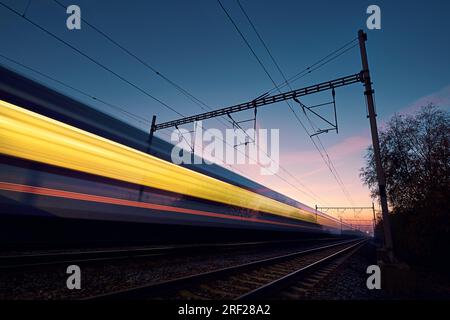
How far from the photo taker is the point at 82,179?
575 cm

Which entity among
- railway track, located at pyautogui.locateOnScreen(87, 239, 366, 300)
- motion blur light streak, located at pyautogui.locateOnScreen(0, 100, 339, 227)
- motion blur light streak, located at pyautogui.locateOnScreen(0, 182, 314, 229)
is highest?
motion blur light streak, located at pyautogui.locateOnScreen(0, 100, 339, 227)

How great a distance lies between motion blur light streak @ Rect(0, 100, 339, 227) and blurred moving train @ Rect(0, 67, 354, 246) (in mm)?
17

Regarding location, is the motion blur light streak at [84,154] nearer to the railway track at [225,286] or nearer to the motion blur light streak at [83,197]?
the motion blur light streak at [83,197]

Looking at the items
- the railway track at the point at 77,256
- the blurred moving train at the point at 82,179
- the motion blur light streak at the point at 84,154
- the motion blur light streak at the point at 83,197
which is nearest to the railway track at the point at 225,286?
the railway track at the point at 77,256

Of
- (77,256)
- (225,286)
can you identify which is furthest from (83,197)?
(225,286)

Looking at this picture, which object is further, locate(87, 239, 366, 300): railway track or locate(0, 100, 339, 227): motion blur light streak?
locate(0, 100, 339, 227): motion blur light streak

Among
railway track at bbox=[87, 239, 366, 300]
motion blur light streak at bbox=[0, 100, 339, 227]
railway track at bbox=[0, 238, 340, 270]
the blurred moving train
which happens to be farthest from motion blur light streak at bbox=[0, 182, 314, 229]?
railway track at bbox=[87, 239, 366, 300]

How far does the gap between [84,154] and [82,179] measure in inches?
23.9

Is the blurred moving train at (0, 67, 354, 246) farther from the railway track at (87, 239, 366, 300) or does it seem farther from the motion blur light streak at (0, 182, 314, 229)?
the railway track at (87, 239, 366, 300)

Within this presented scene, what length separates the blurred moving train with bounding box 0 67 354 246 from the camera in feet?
15.5

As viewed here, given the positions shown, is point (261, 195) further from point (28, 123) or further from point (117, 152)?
point (28, 123)

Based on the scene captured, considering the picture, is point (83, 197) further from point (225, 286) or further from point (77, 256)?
point (225, 286)

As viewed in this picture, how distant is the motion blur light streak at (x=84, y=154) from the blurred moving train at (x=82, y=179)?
0.02 m

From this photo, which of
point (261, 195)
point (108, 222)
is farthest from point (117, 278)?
point (261, 195)
